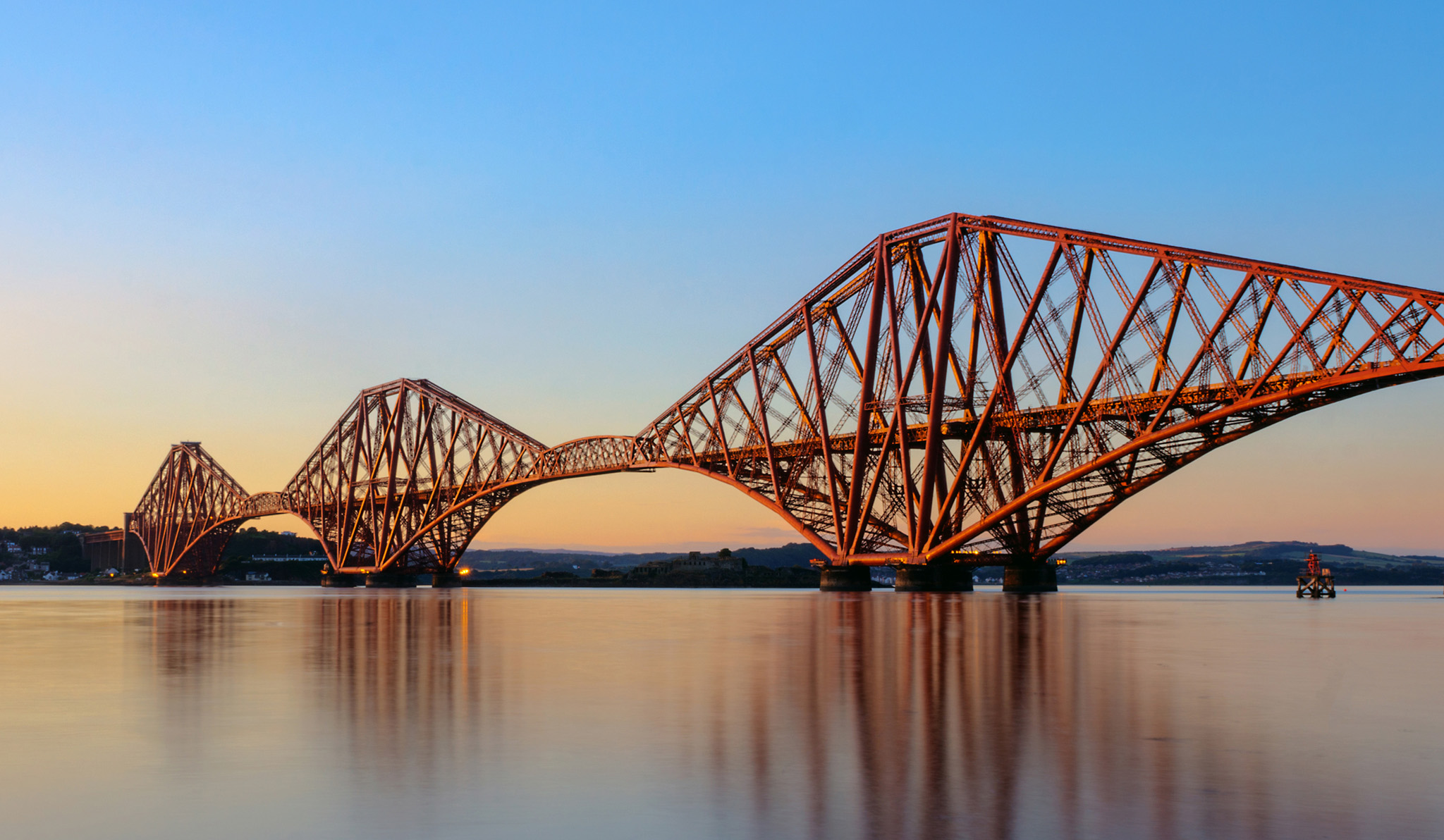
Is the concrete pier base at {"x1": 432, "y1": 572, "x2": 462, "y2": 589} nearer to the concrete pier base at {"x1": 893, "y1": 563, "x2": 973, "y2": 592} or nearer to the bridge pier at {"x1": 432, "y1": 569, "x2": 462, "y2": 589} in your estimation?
the bridge pier at {"x1": 432, "y1": 569, "x2": 462, "y2": 589}

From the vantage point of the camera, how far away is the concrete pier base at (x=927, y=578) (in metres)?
69.6

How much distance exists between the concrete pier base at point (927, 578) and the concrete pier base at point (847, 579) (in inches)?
215

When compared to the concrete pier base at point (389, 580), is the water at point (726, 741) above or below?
above

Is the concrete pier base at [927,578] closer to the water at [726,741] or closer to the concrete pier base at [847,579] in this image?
the concrete pier base at [847,579]

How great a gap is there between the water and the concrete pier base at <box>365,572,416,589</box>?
4582 inches

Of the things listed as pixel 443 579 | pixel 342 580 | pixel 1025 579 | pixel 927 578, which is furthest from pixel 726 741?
pixel 342 580

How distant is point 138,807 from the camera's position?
873 cm

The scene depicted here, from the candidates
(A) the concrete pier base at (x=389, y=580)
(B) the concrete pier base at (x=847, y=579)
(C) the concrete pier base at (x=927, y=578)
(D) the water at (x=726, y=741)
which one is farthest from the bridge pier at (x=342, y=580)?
(D) the water at (x=726, y=741)

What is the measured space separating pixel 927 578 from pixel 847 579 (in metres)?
8.91

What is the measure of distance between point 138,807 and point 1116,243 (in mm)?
60709

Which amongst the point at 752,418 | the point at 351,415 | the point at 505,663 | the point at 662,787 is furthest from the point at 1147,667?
the point at 351,415

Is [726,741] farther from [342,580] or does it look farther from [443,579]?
[342,580]

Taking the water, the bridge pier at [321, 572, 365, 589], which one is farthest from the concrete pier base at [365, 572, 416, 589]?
the water

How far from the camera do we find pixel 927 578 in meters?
69.8
